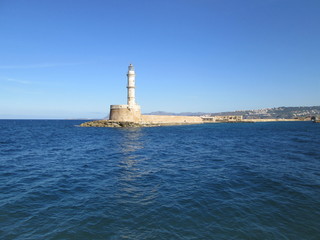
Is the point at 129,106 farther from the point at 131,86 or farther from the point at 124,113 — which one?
the point at 131,86

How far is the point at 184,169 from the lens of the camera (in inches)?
491

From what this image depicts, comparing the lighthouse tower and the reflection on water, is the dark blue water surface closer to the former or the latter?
the reflection on water

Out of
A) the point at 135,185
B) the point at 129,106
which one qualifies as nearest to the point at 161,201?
the point at 135,185

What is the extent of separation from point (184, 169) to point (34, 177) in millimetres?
8006

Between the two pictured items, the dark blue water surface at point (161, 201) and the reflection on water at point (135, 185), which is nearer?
the dark blue water surface at point (161, 201)

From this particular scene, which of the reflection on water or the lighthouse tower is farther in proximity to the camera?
the lighthouse tower

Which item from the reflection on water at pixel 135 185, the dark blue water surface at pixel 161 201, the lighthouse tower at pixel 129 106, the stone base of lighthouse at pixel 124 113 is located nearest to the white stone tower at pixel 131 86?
the lighthouse tower at pixel 129 106

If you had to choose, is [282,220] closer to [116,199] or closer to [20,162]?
[116,199]

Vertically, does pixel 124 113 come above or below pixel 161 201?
above

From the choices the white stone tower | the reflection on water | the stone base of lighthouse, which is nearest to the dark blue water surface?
the reflection on water

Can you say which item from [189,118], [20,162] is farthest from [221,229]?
[189,118]

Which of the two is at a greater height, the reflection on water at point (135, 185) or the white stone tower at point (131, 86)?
the white stone tower at point (131, 86)

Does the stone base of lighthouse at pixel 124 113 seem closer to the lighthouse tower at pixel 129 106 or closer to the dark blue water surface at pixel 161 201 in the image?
the lighthouse tower at pixel 129 106

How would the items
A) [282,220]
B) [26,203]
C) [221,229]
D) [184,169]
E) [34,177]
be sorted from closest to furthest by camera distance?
[221,229] < [282,220] < [26,203] < [34,177] < [184,169]
